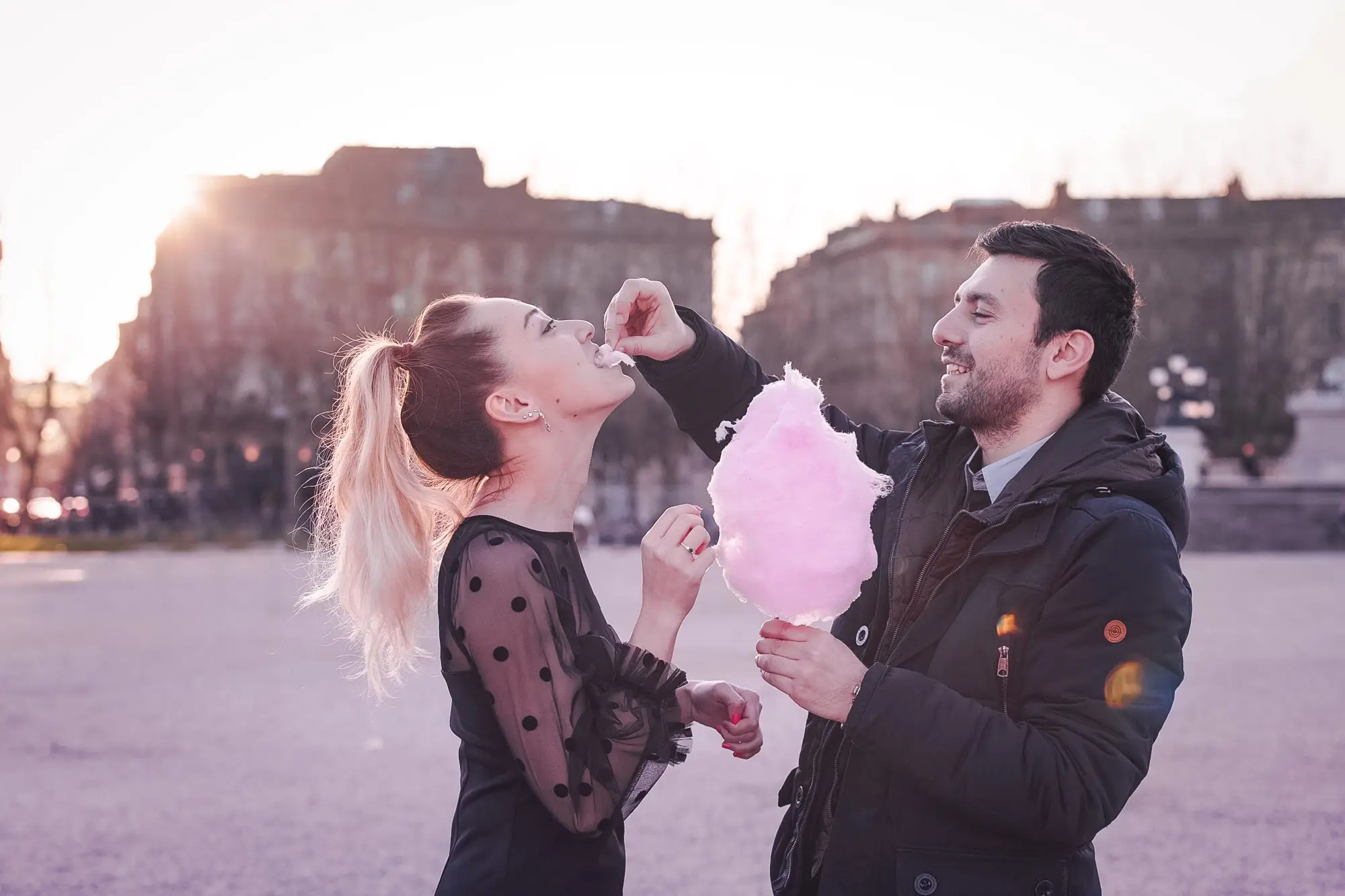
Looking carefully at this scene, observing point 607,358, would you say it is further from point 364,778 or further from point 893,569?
point 364,778

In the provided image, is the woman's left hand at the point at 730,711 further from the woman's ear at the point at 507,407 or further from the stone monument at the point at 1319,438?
the stone monument at the point at 1319,438

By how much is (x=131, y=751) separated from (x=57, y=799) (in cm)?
123

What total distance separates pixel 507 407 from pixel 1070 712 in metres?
1.33

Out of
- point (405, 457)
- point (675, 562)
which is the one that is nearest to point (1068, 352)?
point (675, 562)

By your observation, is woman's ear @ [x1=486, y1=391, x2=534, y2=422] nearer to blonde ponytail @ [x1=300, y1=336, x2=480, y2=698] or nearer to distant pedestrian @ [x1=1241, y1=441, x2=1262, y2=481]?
blonde ponytail @ [x1=300, y1=336, x2=480, y2=698]

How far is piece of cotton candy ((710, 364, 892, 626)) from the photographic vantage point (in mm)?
2717

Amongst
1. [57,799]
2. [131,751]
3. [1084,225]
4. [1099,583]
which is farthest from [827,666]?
[1084,225]

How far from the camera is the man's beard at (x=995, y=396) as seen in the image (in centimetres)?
291

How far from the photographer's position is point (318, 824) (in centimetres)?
680

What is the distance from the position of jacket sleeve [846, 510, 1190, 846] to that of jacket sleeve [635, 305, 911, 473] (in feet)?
3.36

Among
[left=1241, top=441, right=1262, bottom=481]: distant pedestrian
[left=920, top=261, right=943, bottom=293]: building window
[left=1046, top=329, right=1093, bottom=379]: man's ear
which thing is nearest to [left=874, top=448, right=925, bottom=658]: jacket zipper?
[left=1046, top=329, right=1093, bottom=379]: man's ear

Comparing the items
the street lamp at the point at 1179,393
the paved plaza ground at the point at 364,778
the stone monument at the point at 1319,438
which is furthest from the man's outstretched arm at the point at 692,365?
the stone monument at the point at 1319,438

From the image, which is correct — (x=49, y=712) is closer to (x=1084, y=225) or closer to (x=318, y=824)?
(x=318, y=824)

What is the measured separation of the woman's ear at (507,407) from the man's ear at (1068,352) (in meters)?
1.14
